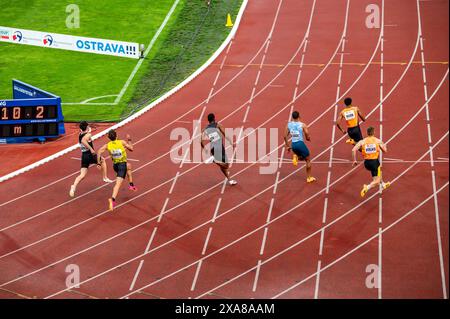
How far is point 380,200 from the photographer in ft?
63.8

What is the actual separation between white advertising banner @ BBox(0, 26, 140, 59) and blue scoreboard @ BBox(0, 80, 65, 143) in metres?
5.43

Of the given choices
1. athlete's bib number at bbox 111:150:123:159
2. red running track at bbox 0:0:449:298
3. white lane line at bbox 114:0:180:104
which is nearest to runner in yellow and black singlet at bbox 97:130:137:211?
athlete's bib number at bbox 111:150:123:159

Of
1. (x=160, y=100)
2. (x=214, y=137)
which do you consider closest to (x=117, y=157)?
(x=214, y=137)

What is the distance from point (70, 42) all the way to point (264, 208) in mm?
13740

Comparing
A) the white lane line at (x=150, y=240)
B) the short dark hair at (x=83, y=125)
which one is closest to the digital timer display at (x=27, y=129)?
the short dark hair at (x=83, y=125)

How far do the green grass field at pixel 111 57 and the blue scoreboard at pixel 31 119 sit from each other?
1.75m

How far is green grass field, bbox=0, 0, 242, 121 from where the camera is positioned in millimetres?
28484

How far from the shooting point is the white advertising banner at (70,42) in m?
30.2

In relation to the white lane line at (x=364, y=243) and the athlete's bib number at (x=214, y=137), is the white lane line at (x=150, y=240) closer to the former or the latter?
the athlete's bib number at (x=214, y=137)

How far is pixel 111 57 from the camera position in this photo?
3191 cm

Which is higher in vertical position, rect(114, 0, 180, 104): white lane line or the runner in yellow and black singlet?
rect(114, 0, 180, 104): white lane line

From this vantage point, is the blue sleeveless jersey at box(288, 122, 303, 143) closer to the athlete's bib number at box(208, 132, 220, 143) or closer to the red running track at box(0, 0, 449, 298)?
the red running track at box(0, 0, 449, 298)

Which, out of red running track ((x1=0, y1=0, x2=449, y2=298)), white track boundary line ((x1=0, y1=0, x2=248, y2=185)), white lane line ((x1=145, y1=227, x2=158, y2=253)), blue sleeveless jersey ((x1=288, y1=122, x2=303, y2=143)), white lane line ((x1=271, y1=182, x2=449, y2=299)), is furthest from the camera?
white track boundary line ((x1=0, y1=0, x2=248, y2=185))
